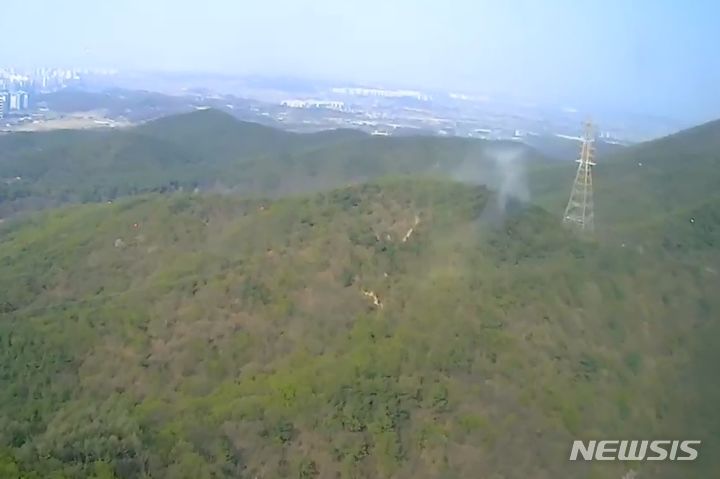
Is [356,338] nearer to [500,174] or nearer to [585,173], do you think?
[585,173]

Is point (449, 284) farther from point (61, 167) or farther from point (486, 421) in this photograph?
point (61, 167)

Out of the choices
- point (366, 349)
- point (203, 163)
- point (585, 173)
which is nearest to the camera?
point (366, 349)

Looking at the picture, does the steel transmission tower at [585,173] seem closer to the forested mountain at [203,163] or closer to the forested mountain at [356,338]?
the forested mountain at [356,338]

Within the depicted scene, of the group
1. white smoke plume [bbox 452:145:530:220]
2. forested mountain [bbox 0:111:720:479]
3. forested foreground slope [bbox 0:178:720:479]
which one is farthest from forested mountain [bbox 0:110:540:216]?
forested foreground slope [bbox 0:178:720:479]

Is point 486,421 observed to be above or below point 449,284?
below

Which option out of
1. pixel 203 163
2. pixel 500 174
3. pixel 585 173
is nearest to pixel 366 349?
pixel 585 173

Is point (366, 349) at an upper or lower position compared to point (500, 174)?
lower

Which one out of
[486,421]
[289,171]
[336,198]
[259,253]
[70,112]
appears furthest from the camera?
[70,112]

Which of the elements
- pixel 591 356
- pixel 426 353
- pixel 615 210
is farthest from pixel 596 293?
pixel 615 210
